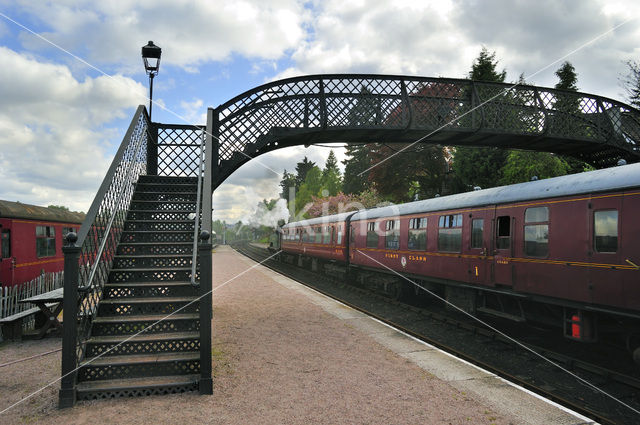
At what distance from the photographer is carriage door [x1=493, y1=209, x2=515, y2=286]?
374 inches

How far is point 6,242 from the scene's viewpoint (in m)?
11.8

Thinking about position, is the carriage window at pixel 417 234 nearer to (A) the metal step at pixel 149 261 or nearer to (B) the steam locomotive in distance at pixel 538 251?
(B) the steam locomotive in distance at pixel 538 251

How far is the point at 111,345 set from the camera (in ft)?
19.6

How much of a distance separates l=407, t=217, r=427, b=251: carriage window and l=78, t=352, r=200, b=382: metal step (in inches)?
342

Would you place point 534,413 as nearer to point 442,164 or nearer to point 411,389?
point 411,389

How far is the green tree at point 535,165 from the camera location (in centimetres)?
2306

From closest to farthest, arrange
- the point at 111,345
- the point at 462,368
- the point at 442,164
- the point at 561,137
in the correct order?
the point at 111,345, the point at 462,368, the point at 561,137, the point at 442,164

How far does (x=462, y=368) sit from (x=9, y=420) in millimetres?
6420

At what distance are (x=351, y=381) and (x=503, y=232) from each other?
5.71 m

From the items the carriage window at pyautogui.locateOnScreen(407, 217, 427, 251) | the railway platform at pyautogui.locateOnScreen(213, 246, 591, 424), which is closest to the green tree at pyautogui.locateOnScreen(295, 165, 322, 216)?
the carriage window at pyautogui.locateOnScreen(407, 217, 427, 251)

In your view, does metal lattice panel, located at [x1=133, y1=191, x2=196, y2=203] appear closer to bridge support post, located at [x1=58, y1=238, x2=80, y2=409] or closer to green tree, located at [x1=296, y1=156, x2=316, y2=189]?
bridge support post, located at [x1=58, y1=238, x2=80, y2=409]

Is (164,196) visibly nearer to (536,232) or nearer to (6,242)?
(6,242)

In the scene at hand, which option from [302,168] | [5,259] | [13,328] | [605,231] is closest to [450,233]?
[605,231]

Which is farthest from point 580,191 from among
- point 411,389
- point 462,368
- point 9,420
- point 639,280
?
point 9,420
